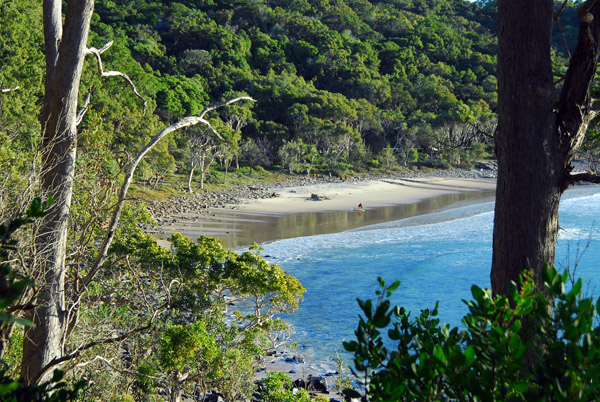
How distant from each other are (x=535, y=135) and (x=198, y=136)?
116 feet

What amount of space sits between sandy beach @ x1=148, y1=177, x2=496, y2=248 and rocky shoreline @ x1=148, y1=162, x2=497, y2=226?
1.45ft

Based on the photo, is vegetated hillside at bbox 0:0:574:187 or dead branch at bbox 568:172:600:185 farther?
vegetated hillside at bbox 0:0:574:187

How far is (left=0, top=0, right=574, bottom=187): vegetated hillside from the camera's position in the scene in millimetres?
28592

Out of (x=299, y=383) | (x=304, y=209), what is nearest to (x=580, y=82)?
(x=299, y=383)

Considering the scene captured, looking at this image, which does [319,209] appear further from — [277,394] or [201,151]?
[277,394]

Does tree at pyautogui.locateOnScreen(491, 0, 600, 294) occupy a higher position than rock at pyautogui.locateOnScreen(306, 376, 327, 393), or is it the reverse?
tree at pyautogui.locateOnScreen(491, 0, 600, 294)

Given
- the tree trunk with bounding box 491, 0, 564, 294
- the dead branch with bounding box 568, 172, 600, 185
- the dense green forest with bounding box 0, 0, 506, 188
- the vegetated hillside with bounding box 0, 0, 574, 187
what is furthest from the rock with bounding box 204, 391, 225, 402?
the dense green forest with bounding box 0, 0, 506, 188

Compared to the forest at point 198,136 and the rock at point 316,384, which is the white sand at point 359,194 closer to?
the forest at point 198,136

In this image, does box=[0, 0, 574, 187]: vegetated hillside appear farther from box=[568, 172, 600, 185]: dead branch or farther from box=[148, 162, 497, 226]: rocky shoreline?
box=[568, 172, 600, 185]: dead branch

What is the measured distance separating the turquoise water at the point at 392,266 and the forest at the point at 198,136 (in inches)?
51.6

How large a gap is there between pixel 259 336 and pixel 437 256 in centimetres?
1355

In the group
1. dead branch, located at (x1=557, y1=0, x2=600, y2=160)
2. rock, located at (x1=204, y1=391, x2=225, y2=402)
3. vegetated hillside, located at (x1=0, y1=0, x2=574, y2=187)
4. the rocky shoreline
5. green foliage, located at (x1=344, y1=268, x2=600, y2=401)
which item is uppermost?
vegetated hillside, located at (x1=0, y1=0, x2=574, y2=187)

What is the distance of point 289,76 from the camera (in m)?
62.3

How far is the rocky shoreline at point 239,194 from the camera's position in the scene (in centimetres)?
2650
